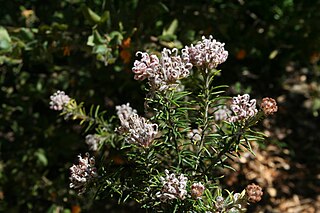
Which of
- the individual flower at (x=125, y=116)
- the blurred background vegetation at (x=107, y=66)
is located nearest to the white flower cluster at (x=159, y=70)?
the individual flower at (x=125, y=116)

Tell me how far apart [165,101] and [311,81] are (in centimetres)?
251

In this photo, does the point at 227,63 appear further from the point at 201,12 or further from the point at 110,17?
the point at 110,17

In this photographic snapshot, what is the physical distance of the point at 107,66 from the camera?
10.6 ft

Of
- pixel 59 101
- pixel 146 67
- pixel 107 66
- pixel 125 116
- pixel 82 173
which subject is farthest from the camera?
pixel 107 66

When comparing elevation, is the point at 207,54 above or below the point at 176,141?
above

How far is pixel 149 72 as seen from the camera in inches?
67.6

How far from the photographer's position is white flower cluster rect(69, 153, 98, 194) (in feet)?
6.30

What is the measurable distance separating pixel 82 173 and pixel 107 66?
1372 mm

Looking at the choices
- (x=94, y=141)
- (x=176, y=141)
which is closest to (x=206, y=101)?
(x=176, y=141)

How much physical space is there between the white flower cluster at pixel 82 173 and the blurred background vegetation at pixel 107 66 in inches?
32.2

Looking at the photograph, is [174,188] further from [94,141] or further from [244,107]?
[94,141]

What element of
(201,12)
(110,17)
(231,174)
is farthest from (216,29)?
(231,174)

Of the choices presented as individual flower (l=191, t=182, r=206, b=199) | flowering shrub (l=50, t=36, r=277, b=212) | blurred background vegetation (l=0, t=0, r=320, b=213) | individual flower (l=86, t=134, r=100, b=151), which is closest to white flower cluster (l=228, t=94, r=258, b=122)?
flowering shrub (l=50, t=36, r=277, b=212)

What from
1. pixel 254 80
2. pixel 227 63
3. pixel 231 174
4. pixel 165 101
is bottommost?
pixel 231 174
